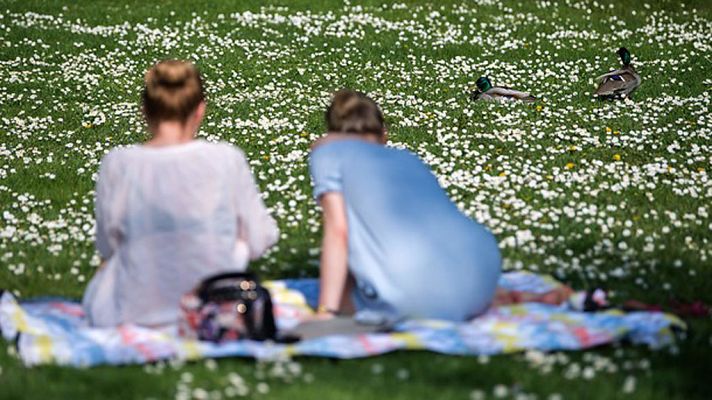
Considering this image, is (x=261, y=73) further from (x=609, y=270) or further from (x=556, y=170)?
(x=609, y=270)

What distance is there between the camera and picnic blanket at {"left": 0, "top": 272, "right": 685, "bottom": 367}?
6.50 meters

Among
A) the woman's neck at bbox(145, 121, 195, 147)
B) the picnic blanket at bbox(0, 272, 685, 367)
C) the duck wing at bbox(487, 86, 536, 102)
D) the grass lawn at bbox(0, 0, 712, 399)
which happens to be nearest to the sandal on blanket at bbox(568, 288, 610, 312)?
the picnic blanket at bbox(0, 272, 685, 367)

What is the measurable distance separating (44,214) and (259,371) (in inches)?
214

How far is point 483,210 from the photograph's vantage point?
10.6 m

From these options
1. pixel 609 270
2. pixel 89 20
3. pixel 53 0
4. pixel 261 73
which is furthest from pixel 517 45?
pixel 609 270

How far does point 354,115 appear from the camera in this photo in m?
7.45

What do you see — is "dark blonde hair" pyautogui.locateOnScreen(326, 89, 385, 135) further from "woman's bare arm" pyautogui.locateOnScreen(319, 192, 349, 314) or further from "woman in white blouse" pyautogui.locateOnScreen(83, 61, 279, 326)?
"woman in white blouse" pyautogui.locateOnScreen(83, 61, 279, 326)

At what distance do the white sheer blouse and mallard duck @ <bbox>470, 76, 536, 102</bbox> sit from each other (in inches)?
388

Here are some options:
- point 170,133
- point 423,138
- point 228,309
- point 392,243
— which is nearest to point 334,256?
point 392,243

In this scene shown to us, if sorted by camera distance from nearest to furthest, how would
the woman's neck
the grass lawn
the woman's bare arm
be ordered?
the grass lawn < the woman's neck < the woman's bare arm

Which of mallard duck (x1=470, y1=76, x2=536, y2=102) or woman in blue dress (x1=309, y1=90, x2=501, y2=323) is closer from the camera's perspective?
woman in blue dress (x1=309, y1=90, x2=501, y2=323)

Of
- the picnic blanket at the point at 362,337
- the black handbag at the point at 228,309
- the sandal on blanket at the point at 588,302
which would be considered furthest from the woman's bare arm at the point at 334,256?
the sandal on blanket at the point at 588,302

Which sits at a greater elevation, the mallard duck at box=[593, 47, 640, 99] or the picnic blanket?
the mallard duck at box=[593, 47, 640, 99]

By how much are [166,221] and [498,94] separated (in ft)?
33.5
